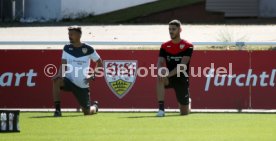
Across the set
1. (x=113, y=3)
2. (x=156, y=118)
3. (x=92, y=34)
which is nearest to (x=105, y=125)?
(x=156, y=118)

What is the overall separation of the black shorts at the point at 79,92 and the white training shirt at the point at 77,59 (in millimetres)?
74

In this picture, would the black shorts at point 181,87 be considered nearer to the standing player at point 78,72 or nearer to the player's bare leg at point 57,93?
the standing player at point 78,72

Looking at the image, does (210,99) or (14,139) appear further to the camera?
(210,99)

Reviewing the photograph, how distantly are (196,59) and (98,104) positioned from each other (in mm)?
1907

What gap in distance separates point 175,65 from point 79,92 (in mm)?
1654

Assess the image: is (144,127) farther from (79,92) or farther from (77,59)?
(77,59)

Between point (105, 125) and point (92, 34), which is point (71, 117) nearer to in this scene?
point (105, 125)

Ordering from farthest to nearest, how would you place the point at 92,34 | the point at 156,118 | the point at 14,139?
the point at 92,34 → the point at 156,118 → the point at 14,139

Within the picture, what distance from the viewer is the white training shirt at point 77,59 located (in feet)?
56.3

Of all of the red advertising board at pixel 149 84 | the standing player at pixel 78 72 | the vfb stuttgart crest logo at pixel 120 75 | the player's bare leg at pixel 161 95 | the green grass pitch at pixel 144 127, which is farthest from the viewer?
Answer: the vfb stuttgart crest logo at pixel 120 75

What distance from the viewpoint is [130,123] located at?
15.4m

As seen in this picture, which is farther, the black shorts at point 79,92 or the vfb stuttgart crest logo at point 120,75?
the vfb stuttgart crest logo at point 120,75

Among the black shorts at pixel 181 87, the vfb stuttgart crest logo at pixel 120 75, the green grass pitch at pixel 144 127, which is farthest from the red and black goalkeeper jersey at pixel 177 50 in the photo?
the vfb stuttgart crest logo at pixel 120 75

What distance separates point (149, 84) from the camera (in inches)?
731
